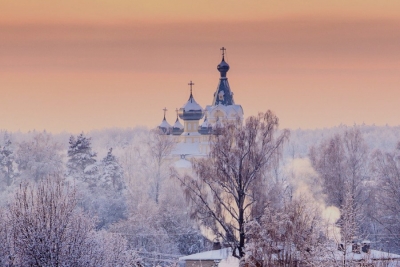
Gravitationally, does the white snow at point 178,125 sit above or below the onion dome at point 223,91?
below

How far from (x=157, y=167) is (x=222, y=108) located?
15338 mm

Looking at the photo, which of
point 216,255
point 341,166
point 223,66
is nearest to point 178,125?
point 223,66

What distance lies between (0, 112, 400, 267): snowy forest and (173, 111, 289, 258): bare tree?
0.17ft

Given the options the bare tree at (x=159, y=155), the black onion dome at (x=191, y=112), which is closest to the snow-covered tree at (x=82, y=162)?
the bare tree at (x=159, y=155)

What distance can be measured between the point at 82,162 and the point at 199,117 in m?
25.3

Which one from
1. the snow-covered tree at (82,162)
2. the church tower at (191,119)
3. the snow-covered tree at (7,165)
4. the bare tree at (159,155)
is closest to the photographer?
the snow-covered tree at (82,162)

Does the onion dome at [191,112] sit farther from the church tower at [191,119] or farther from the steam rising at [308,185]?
the steam rising at [308,185]

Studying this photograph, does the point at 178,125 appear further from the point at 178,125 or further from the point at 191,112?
the point at 191,112

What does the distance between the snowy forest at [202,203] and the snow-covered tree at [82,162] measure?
0.28ft

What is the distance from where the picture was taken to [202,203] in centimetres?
3478

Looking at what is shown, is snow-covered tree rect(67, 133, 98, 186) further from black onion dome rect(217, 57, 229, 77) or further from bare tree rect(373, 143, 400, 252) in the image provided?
black onion dome rect(217, 57, 229, 77)

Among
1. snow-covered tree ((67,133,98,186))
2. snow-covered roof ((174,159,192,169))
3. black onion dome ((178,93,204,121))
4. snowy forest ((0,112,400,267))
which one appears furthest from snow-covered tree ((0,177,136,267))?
black onion dome ((178,93,204,121))

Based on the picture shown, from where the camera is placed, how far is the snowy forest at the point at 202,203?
24.0 m


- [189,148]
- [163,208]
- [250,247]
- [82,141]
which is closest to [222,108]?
[189,148]
